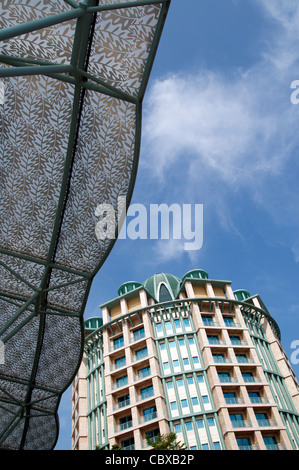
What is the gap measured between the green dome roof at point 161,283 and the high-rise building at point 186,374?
20 cm

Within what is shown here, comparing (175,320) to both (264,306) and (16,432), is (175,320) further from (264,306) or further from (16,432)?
(16,432)

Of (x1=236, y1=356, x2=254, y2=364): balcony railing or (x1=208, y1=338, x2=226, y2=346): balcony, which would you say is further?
(x1=208, y1=338, x2=226, y2=346): balcony

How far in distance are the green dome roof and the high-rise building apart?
196 mm

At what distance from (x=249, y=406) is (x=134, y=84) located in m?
41.9

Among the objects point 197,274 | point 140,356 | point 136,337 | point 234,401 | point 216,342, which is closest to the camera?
point 234,401

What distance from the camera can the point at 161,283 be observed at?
58.8m

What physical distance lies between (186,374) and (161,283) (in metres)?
14.9

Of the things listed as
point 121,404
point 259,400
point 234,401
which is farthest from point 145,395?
point 259,400

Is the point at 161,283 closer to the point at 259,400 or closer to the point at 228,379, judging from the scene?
the point at 228,379

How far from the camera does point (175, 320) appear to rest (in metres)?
52.4

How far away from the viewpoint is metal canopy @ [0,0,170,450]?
780 centimetres

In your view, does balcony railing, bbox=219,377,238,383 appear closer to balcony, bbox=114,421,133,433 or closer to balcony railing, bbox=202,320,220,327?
balcony railing, bbox=202,320,220,327

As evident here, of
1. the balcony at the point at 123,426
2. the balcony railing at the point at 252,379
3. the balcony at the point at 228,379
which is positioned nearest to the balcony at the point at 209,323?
the balcony at the point at 228,379

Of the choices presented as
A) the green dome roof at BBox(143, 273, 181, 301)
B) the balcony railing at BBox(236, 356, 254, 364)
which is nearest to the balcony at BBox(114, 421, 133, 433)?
the balcony railing at BBox(236, 356, 254, 364)
